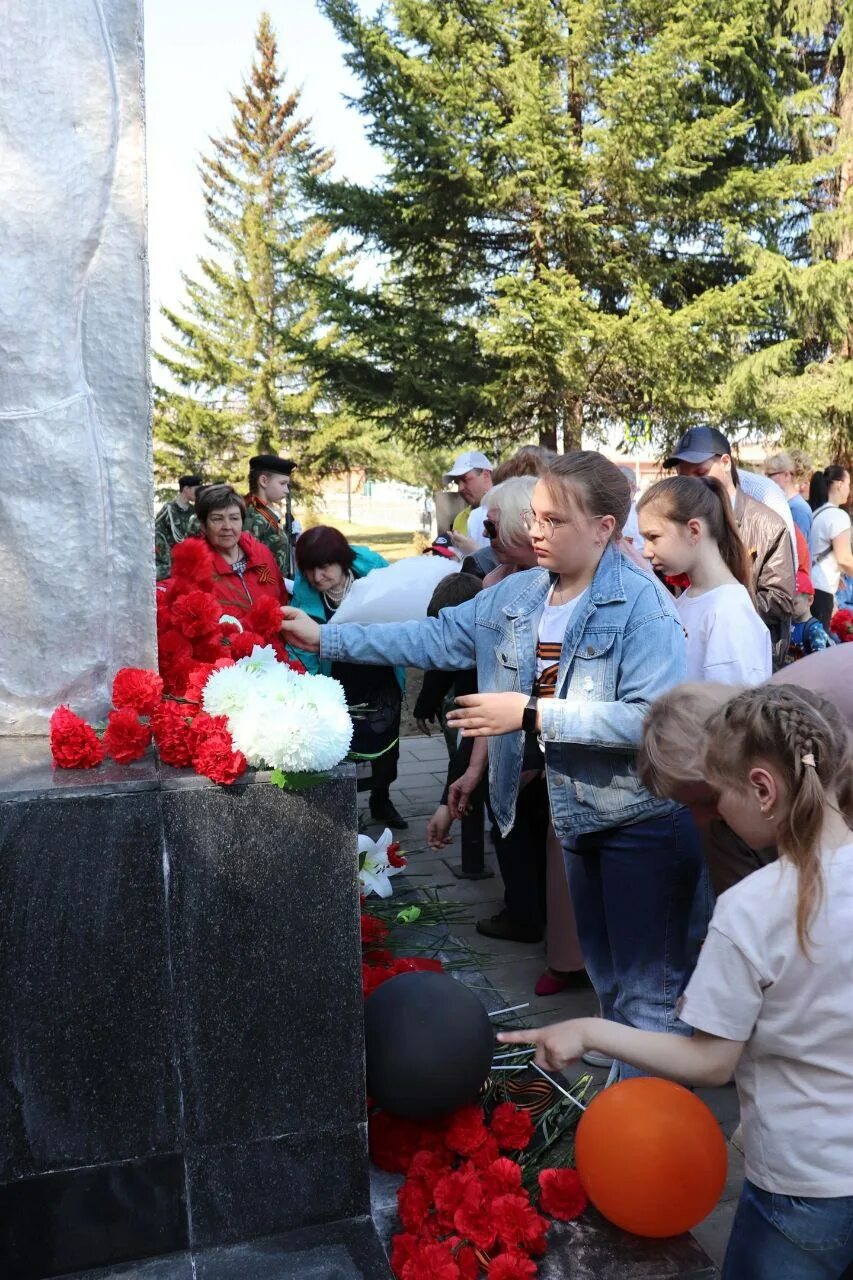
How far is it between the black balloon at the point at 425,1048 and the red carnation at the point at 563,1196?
0.30m

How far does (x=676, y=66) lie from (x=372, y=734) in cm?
1283

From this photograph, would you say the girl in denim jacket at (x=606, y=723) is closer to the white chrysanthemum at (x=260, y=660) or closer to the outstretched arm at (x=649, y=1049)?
the white chrysanthemum at (x=260, y=660)

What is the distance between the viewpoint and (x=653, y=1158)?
219 cm

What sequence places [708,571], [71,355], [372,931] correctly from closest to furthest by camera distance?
[71,355]
[708,571]
[372,931]

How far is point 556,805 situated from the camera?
279 centimetres

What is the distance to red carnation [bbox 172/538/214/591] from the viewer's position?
3148 mm

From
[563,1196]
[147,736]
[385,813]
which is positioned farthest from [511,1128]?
[385,813]

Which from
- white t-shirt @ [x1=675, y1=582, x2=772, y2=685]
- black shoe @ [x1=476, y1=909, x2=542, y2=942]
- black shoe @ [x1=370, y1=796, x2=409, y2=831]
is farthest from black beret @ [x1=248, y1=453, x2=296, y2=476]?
white t-shirt @ [x1=675, y1=582, x2=772, y2=685]

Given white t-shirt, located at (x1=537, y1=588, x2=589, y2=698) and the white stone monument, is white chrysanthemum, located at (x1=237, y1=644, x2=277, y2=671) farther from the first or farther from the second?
white t-shirt, located at (x1=537, y1=588, x2=589, y2=698)

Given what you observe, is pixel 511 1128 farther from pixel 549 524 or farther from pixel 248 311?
pixel 248 311

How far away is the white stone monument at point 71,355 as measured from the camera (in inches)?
94.5

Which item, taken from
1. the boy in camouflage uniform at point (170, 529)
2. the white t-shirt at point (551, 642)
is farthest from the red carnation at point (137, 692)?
the boy in camouflage uniform at point (170, 529)

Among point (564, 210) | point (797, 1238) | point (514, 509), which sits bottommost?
point (797, 1238)

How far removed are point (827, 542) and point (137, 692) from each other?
22.0ft
